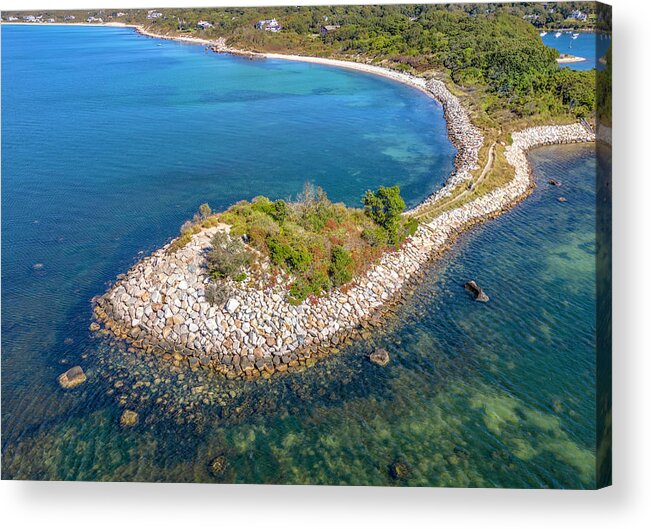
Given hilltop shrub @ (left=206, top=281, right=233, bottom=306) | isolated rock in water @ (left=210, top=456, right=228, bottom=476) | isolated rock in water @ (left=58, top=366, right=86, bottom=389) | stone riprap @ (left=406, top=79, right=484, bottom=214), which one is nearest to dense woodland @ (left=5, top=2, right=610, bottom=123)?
stone riprap @ (left=406, top=79, right=484, bottom=214)

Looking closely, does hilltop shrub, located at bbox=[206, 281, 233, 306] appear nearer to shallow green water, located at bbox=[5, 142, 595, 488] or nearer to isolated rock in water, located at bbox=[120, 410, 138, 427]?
shallow green water, located at bbox=[5, 142, 595, 488]

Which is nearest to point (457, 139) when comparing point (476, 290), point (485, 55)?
point (485, 55)

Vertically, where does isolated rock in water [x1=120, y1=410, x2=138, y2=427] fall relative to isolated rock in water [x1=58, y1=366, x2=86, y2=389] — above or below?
below

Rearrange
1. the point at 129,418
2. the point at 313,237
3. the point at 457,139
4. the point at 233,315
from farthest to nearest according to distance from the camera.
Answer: the point at 457,139 → the point at 313,237 → the point at 233,315 → the point at 129,418

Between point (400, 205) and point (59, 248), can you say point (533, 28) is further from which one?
point (59, 248)

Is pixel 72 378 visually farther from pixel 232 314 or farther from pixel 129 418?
pixel 232 314

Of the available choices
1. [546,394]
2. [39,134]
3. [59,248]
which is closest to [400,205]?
[546,394]

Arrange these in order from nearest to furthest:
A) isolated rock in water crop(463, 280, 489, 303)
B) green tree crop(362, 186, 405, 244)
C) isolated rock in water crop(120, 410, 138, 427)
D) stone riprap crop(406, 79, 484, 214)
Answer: isolated rock in water crop(120, 410, 138, 427) < isolated rock in water crop(463, 280, 489, 303) < green tree crop(362, 186, 405, 244) < stone riprap crop(406, 79, 484, 214)
